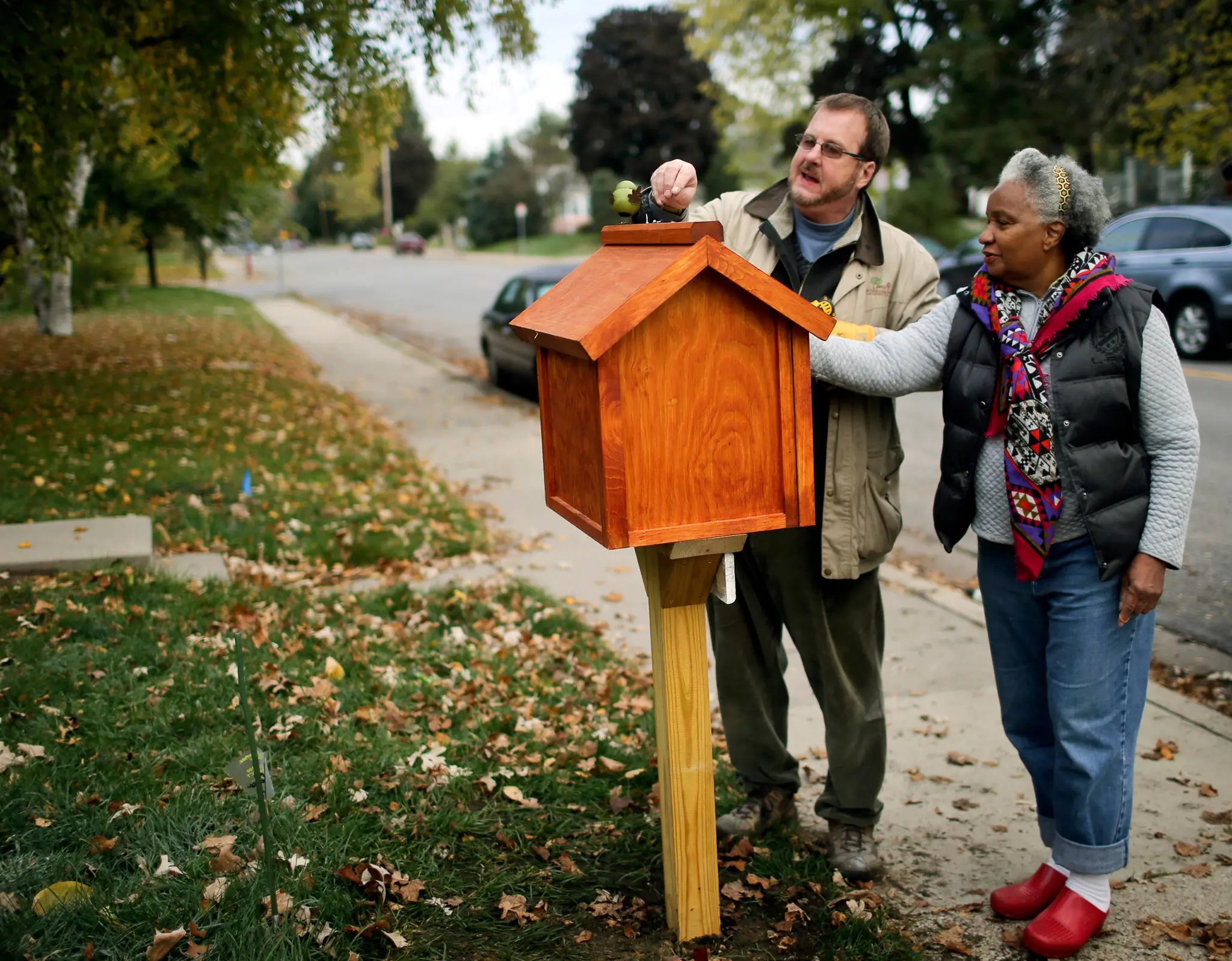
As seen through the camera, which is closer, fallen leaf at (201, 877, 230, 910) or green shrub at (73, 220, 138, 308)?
fallen leaf at (201, 877, 230, 910)

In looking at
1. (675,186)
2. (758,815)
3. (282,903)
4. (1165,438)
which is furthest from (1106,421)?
(282,903)

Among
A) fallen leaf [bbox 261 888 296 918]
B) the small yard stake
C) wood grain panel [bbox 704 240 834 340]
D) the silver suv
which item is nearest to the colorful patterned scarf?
wood grain panel [bbox 704 240 834 340]

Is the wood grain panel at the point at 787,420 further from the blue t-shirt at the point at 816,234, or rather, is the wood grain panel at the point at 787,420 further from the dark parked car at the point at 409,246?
the dark parked car at the point at 409,246

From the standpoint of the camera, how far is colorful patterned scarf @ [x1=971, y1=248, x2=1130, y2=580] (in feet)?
8.74

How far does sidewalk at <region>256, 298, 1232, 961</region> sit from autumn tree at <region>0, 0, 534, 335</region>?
13.6 ft

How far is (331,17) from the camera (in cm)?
966

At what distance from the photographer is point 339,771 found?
3533mm

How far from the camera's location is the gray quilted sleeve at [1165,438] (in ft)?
8.64

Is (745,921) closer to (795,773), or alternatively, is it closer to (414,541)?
(795,773)

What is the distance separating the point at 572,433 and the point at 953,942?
1.61 meters

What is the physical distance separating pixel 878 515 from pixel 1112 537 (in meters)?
0.59

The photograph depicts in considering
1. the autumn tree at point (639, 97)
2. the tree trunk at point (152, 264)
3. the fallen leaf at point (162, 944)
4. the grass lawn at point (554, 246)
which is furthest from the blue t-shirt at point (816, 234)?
the autumn tree at point (639, 97)

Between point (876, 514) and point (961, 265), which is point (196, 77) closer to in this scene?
point (876, 514)

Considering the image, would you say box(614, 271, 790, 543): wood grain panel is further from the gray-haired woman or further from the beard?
the beard
